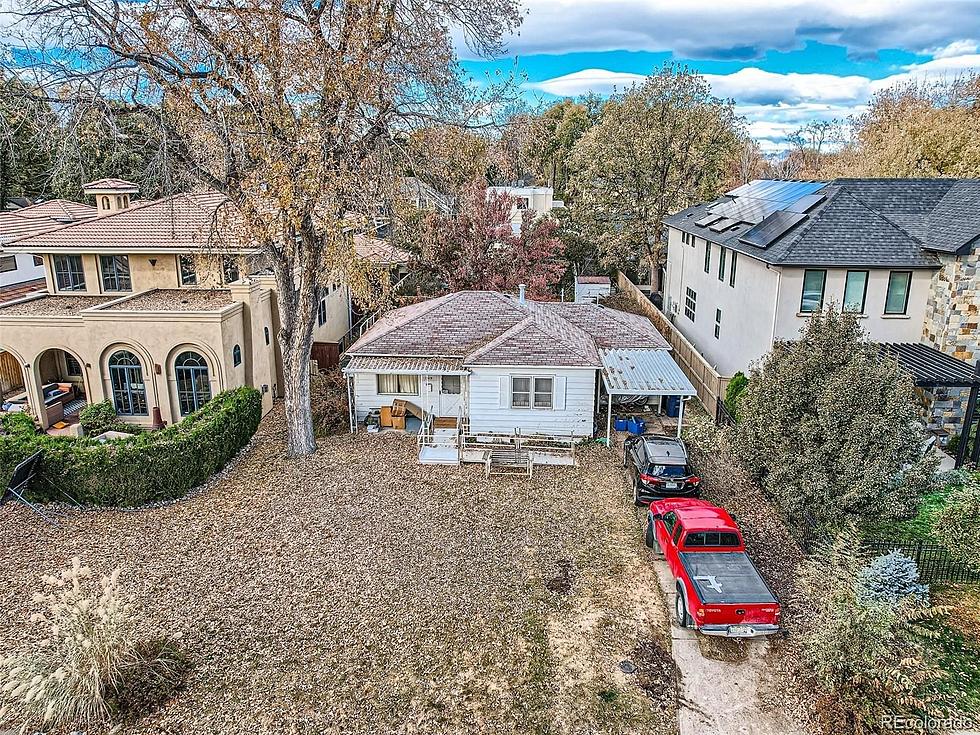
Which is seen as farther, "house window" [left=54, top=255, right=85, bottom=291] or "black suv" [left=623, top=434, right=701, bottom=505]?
"house window" [left=54, top=255, right=85, bottom=291]

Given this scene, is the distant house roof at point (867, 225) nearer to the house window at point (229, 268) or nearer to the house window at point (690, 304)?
the house window at point (690, 304)

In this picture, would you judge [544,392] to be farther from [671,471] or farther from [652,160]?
[652,160]

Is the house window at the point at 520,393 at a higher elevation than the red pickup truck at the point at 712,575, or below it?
higher

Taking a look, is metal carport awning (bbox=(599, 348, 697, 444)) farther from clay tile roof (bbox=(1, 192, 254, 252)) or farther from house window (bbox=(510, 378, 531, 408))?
clay tile roof (bbox=(1, 192, 254, 252))

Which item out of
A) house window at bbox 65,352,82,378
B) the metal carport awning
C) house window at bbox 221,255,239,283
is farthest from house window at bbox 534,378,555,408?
house window at bbox 65,352,82,378

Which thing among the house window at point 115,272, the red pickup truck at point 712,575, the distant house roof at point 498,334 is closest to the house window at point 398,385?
the distant house roof at point 498,334

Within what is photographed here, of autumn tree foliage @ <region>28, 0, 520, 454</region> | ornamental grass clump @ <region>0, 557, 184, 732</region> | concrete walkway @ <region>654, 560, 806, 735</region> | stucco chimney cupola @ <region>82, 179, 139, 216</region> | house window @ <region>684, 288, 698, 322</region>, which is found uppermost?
autumn tree foliage @ <region>28, 0, 520, 454</region>

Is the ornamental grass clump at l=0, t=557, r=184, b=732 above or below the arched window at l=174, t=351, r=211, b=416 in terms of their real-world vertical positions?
below
